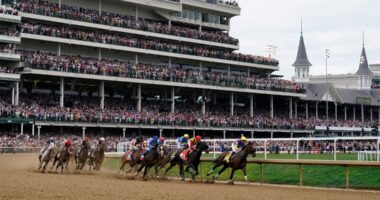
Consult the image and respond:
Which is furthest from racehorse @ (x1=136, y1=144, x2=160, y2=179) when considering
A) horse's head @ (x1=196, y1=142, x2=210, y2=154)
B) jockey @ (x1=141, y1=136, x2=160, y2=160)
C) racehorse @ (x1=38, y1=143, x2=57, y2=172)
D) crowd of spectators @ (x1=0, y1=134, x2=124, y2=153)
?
crowd of spectators @ (x1=0, y1=134, x2=124, y2=153)

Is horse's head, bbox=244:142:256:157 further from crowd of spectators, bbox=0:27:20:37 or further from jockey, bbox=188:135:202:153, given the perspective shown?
crowd of spectators, bbox=0:27:20:37

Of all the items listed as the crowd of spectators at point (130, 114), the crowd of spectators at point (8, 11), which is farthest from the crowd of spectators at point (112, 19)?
the crowd of spectators at point (130, 114)

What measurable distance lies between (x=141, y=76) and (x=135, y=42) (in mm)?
3660

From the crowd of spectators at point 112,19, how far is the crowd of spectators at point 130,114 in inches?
262

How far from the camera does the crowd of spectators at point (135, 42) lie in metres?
50.0

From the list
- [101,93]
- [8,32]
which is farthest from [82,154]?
[101,93]

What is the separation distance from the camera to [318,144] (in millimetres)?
27625

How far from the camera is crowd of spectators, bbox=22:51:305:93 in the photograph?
4834cm

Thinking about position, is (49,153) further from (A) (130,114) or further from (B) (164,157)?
(A) (130,114)

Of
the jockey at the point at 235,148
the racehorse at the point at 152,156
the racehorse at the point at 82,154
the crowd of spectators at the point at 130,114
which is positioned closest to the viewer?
the jockey at the point at 235,148

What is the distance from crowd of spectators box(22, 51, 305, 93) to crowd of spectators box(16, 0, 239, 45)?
3.26 metres

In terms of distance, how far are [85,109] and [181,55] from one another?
13.4m

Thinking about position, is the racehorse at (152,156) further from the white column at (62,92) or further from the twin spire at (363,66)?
the twin spire at (363,66)

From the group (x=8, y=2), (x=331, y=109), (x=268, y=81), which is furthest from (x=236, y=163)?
(x=331, y=109)
